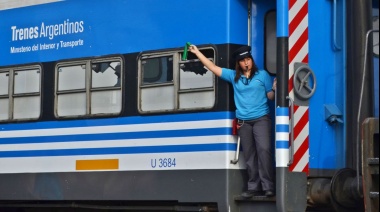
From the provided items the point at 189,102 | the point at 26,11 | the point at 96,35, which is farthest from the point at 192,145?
the point at 26,11

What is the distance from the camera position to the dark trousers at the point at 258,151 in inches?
415

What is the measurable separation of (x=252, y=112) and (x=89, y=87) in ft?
7.67

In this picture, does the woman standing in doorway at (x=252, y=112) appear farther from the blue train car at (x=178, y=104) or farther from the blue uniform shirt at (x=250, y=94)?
the blue train car at (x=178, y=104)

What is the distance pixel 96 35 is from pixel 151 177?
1.87 m

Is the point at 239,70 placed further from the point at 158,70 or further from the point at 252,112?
the point at 158,70

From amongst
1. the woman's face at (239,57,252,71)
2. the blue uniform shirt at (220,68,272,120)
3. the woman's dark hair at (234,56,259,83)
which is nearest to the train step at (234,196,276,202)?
the blue uniform shirt at (220,68,272,120)

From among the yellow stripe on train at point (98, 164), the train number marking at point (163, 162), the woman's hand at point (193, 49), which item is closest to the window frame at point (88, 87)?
the yellow stripe on train at point (98, 164)

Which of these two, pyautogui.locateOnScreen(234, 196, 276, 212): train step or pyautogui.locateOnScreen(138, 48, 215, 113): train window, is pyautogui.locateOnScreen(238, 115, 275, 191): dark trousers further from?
pyautogui.locateOnScreen(138, 48, 215, 113): train window

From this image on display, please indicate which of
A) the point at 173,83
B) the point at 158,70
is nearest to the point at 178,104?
the point at 173,83

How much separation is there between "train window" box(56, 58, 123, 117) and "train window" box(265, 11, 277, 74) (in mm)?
1785

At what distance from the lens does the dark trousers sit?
10.5 meters

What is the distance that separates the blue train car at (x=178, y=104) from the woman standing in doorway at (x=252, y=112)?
14 cm

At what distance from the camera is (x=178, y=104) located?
11.1m

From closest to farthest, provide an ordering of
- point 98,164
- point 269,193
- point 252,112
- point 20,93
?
1. point 269,193
2. point 252,112
3. point 98,164
4. point 20,93
